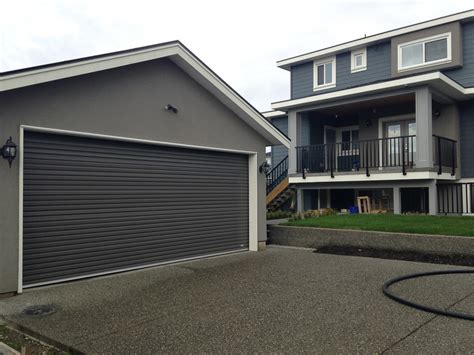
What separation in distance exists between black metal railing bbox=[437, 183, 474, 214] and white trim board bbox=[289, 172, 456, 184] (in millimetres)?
352

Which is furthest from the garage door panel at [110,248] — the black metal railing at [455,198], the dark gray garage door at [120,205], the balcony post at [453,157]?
the balcony post at [453,157]

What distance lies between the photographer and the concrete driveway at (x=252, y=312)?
13.0ft

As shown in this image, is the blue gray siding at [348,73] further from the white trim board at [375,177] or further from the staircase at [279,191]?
the white trim board at [375,177]

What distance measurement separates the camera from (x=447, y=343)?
3.87m

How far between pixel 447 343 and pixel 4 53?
22.9ft

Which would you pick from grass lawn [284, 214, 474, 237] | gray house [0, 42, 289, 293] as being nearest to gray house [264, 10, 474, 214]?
grass lawn [284, 214, 474, 237]

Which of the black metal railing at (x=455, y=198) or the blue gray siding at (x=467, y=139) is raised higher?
the blue gray siding at (x=467, y=139)

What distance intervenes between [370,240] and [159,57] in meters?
5.93

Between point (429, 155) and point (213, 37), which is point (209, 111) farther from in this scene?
point (429, 155)

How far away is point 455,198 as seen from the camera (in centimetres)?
1358

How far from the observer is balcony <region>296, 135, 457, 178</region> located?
13.0 metres

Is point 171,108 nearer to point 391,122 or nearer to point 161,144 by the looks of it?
point 161,144

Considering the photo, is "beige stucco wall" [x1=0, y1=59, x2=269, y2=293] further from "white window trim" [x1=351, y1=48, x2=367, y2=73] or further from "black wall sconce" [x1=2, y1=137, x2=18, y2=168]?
"white window trim" [x1=351, y1=48, x2=367, y2=73]

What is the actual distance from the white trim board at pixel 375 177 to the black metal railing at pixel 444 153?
1.11 ft
